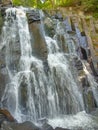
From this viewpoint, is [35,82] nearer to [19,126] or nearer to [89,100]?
[89,100]

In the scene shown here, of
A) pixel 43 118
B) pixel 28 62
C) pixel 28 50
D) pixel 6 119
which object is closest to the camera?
pixel 6 119

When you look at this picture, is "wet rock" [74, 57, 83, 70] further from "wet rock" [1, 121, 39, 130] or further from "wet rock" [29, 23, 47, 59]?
"wet rock" [1, 121, 39, 130]

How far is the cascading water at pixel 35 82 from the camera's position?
1375 centimetres

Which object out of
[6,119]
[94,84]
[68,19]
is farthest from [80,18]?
[6,119]

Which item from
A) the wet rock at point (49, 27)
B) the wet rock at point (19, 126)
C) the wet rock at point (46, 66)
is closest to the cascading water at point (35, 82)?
the wet rock at point (46, 66)

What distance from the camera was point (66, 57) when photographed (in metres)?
17.0

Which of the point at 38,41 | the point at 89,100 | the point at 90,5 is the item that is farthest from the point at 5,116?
the point at 90,5

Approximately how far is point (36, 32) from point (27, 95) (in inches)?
198

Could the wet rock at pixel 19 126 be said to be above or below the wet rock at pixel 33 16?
below

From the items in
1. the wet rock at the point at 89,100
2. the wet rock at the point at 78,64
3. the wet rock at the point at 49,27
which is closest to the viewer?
the wet rock at the point at 89,100

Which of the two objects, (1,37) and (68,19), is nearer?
(1,37)

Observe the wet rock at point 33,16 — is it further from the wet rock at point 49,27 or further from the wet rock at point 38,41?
the wet rock at point 49,27

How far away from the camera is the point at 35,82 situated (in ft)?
47.8

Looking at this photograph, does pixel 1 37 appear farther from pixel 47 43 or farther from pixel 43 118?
pixel 43 118
